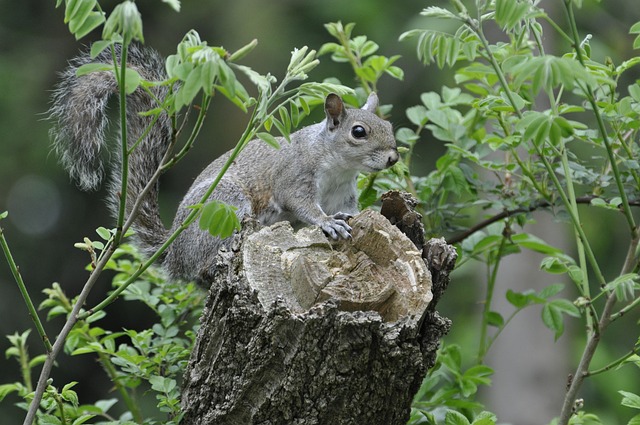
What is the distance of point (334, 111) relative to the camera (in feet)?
9.55

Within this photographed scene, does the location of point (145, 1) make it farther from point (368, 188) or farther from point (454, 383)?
point (454, 383)

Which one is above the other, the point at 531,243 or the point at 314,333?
the point at 531,243

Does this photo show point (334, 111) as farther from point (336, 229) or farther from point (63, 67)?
point (63, 67)

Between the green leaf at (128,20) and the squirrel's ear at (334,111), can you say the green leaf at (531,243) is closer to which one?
the squirrel's ear at (334,111)

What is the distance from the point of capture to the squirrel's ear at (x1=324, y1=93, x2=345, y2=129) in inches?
114

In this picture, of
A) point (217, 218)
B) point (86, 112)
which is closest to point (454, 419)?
point (217, 218)

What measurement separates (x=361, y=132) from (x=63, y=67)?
151 inches

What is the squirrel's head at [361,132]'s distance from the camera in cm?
276

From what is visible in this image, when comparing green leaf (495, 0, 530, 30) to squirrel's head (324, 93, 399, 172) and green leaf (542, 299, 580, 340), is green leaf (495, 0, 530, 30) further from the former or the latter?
squirrel's head (324, 93, 399, 172)

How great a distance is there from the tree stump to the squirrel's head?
31.7 inches

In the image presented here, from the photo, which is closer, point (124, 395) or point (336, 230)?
point (336, 230)

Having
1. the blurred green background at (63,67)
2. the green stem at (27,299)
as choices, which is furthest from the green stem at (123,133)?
the blurred green background at (63,67)

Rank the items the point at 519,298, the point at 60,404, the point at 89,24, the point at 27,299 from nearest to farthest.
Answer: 1. the point at 89,24
2. the point at 27,299
3. the point at 60,404
4. the point at 519,298

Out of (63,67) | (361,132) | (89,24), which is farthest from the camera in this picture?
(63,67)
